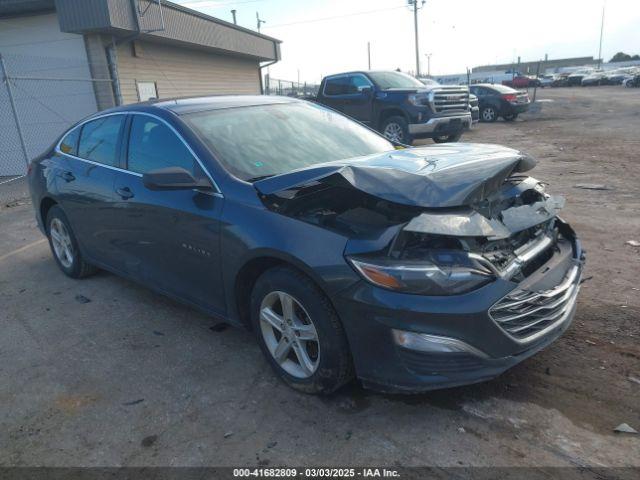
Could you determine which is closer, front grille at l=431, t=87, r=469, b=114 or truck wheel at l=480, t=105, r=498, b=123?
front grille at l=431, t=87, r=469, b=114

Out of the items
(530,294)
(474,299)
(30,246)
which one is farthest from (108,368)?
(30,246)

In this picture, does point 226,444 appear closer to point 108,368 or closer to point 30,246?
point 108,368

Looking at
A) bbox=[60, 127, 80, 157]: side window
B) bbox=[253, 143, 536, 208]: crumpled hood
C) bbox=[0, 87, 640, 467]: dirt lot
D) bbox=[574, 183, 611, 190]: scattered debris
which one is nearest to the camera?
bbox=[0, 87, 640, 467]: dirt lot

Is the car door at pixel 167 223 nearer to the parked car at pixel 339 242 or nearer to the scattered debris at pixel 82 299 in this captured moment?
the parked car at pixel 339 242

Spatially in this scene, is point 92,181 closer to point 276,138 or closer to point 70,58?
point 276,138

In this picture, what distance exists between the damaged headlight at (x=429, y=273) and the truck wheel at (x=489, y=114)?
20.7 m

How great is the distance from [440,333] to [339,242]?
68 cm

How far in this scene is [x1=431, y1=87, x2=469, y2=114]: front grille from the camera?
40.0ft

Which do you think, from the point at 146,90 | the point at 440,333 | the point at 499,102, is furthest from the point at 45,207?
the point at 499,102

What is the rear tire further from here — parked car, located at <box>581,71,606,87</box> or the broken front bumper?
parked car, located at <box>581,71,606,87</box>

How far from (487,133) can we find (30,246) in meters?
14.8

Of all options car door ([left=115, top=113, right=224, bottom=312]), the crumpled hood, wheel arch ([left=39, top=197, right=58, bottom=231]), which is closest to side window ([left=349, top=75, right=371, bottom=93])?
wheel arch ([left=39, top=197, right=58, bottom=231])

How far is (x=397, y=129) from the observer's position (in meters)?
12.6

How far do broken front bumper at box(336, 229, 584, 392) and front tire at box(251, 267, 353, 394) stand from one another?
4.4 inches
